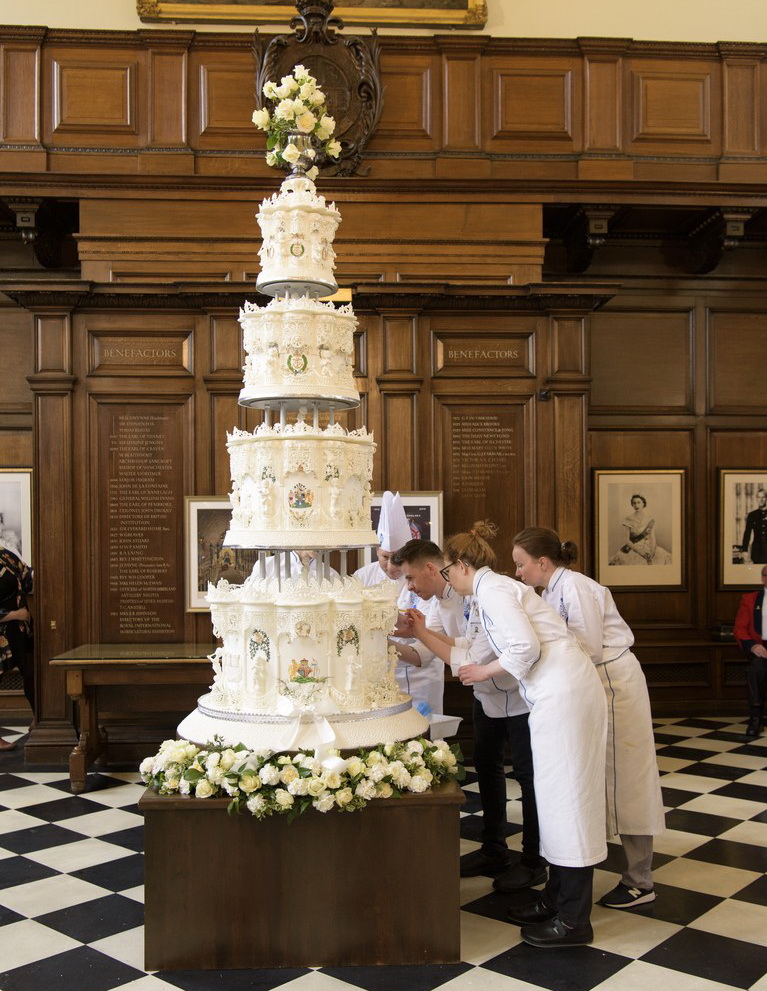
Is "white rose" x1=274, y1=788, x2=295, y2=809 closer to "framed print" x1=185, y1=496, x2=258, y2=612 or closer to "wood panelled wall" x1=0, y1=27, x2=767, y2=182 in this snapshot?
"framed print" x1=185, y1=496, x2=258, y2=612

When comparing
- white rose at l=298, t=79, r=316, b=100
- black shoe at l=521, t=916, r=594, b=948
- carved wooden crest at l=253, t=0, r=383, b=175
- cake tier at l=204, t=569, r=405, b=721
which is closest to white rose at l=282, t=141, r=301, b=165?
white rose at l=298, t=79, r=316, b=100

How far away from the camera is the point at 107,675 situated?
6527 mm

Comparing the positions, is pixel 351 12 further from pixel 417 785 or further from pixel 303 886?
pixel 303 886

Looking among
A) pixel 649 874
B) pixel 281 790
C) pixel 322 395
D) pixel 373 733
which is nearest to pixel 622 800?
pixel 649 874

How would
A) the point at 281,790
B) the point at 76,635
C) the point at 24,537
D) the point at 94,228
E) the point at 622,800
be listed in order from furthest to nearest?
the point at 24,537
the point at 94,228
the point at 76,635
the point at 622,800
the point at 281,790

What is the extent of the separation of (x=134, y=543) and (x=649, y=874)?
4.48 m

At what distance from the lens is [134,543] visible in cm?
735

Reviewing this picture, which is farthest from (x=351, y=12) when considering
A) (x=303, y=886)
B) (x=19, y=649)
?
(x=303, y=886)

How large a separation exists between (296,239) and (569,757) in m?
2.55

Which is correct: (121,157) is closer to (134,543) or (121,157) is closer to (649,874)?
(134,543)

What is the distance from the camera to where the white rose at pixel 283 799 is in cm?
368

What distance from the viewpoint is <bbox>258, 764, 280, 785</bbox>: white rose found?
373 centimetres

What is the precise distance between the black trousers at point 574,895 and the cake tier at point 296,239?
9.03ft

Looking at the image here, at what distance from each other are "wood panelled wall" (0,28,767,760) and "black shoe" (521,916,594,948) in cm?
379
